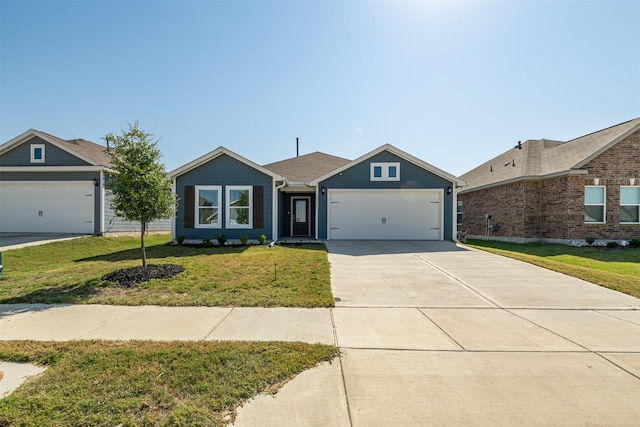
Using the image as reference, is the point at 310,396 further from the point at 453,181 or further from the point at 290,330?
the point at 453,181

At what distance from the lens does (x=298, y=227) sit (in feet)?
53.8

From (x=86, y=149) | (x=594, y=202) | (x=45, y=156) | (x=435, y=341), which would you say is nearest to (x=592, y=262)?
(x=594, y=202)

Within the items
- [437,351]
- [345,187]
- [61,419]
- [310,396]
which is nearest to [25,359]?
[61,419]

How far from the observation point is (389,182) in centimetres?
1400

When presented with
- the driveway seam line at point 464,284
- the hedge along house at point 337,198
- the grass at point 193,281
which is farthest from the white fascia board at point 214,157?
the driveway seam line at point 464,284

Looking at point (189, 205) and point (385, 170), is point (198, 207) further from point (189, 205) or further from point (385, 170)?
point (385, 170)

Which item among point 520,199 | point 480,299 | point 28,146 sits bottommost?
point 480,299

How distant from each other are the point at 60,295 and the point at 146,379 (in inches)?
177

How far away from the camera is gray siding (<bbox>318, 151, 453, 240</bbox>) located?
45.8 feet

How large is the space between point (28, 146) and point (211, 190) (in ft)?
33.4

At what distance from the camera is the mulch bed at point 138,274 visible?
264 inches

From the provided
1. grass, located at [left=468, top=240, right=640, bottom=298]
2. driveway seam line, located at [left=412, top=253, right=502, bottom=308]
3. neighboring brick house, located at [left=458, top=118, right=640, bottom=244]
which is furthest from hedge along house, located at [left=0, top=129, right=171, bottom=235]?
neighboring brick house, located at [left=458, top=118, right=640, bottom=244]

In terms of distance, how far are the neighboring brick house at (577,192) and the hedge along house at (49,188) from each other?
20.3 m

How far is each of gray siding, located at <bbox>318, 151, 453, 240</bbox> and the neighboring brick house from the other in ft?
13.0
